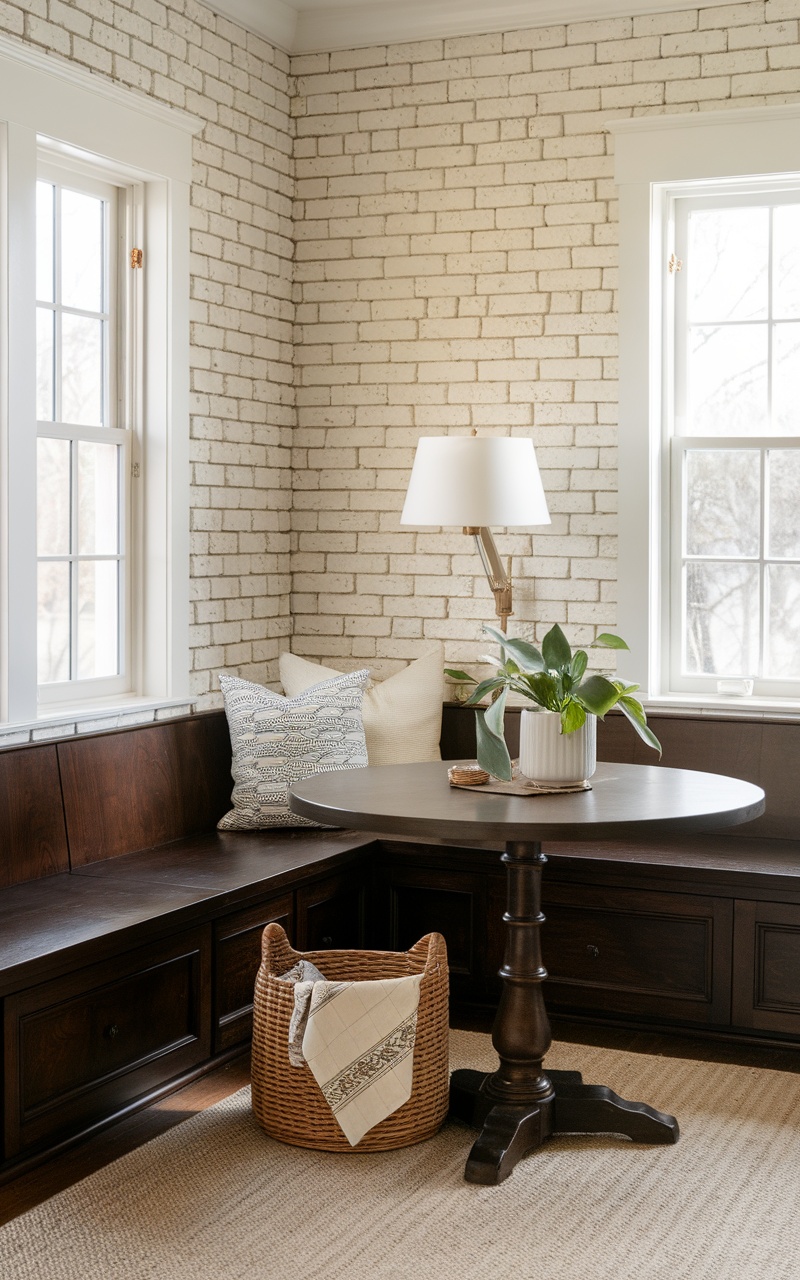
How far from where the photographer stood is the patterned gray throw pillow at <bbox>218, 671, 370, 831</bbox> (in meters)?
4.20

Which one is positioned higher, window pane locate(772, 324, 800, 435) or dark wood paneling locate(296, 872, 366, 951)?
window pane locate(772, 324, 800, 435)

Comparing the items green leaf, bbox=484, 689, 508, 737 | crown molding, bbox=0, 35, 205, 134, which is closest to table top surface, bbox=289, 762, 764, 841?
green leaf, bbox=484, 689, 508, 737

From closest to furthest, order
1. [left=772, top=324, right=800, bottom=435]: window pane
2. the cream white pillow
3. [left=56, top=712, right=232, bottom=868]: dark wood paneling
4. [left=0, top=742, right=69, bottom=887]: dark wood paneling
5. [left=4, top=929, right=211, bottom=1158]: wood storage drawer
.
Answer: [left=4, top=929, right=211, bottom=1158]: wood storage drawer < [left=0, top=742, right=69, bottom=887]: dark wood paneling < [left=56, top=712, right=232, bottom=868]: dark wood paneling < [left=772, top=324, right=800, bottom=435]: window pane < the cream white pillow

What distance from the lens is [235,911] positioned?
141 inches

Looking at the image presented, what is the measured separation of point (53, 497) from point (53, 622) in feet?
1.20

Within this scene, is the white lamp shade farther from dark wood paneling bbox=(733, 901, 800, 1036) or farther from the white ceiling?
the white ceiling

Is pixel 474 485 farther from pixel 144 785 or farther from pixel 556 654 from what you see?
pixel 144 785

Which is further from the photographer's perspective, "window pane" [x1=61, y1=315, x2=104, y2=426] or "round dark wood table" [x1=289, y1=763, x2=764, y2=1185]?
"window pane" [x1=61, y1=315, x2=104, y2=426]

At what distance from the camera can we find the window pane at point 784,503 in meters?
4.46

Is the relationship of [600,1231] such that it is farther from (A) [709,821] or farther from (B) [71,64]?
(B) [71,64]

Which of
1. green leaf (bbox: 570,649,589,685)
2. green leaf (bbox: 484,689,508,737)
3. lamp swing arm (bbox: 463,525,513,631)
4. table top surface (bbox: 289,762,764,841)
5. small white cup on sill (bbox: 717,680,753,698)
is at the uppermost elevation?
lamp swing arm (bbox: 463,525,513,631)

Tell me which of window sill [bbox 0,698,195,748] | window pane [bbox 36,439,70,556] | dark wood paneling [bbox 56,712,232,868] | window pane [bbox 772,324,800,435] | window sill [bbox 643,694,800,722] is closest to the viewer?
window sill [bbox 0,698,195,748]

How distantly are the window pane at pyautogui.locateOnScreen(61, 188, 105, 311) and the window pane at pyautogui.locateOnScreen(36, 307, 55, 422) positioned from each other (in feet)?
0.37

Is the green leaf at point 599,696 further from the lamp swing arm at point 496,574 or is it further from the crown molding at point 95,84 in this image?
the crown molding at point 95,84
